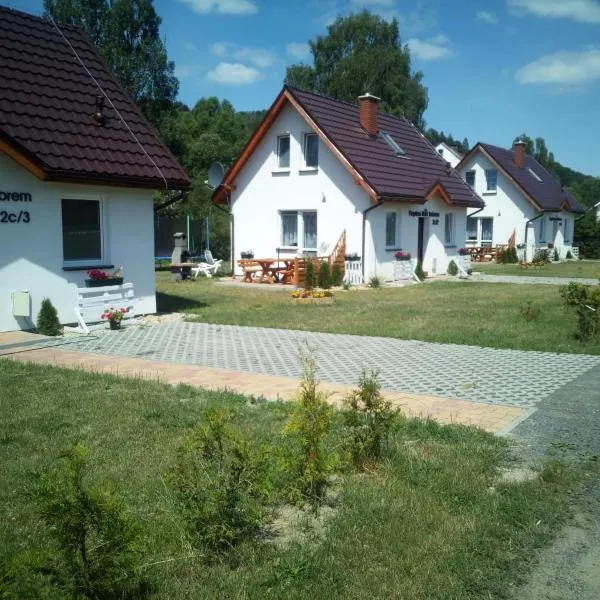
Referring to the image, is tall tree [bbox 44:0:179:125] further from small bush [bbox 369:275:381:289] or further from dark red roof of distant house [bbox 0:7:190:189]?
dark red roof of distant house [bbox 0:7:190:189]

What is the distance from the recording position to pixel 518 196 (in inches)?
1567

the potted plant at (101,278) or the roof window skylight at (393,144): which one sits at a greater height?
the roof window skylight at (393,144)

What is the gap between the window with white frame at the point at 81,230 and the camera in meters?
12.5

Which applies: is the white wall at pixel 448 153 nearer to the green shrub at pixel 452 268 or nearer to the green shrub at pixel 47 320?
the green shrub at pixel 452 268

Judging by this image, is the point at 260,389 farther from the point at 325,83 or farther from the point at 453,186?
the point at 325,83

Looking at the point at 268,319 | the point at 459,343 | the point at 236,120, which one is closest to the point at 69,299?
the point at 268,319

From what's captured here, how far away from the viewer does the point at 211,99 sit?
2479 inches

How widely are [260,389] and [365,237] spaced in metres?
15.8

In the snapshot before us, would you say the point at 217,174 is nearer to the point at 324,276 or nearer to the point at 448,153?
the point at 324,276

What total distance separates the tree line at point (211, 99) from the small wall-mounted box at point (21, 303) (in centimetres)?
2258

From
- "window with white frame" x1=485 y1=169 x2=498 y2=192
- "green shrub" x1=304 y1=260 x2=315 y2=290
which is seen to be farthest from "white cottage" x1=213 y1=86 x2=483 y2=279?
A: "window with white frame" x1=485 y1=169 x2=498 y2=192

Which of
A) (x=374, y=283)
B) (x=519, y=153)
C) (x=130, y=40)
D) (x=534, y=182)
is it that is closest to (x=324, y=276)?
(x=374, y=283)

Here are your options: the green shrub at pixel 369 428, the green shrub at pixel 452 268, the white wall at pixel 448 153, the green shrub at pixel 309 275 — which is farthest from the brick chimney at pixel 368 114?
the white wall at pixel 448 153

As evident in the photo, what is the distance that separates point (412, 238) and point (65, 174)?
54.5 feet
